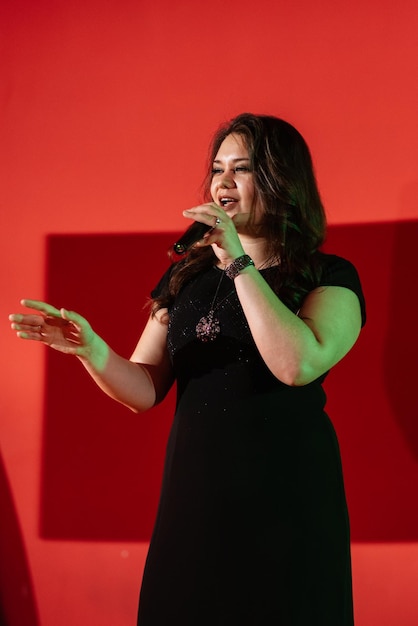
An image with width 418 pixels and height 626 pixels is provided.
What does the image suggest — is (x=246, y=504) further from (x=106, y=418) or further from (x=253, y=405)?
(x=106, y=418)

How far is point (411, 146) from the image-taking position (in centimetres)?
196

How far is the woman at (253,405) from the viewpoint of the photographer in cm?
135

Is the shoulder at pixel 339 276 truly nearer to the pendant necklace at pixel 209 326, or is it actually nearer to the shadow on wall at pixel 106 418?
the pendant necklace at pixel 209 326

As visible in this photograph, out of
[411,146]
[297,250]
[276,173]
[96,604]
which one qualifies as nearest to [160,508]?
[297,250]

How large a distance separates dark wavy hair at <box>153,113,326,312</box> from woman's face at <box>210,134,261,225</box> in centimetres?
1

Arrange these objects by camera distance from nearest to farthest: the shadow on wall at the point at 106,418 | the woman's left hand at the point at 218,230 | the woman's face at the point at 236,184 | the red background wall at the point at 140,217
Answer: the woman's left hand at the point at 218,230 → the woman's face at the point at 236,184 → the red background wall at the point at 140,217 → the shadow on wall at the point at 106,418

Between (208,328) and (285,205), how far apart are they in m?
0.29

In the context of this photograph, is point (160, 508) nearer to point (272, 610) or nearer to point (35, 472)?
point (272, 610)

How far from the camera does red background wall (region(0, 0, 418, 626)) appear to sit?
1.98 m

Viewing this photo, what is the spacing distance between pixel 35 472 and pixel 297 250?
113 cm

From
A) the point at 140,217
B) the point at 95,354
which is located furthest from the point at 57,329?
the point at 140,217

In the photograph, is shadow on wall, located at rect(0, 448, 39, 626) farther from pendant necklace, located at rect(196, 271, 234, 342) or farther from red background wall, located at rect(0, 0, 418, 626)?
pendant necklace, located at rect(196, 271, 234, 342)

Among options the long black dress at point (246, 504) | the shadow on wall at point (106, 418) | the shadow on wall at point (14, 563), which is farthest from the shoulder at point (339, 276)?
the shadow on wall at point (14, 563)

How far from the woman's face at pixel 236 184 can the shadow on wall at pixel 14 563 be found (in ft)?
3.77
